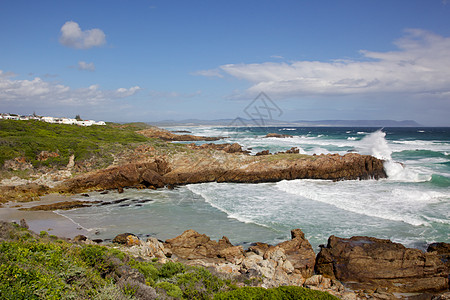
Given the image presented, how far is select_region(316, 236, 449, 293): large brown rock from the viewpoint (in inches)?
404

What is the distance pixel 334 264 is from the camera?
1127cm

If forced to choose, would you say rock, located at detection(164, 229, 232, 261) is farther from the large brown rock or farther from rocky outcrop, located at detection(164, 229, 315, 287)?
the large brown rock

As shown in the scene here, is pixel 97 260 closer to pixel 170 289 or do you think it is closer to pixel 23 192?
pixel 170 289

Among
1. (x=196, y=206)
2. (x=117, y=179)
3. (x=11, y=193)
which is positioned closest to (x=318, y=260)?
(x=196, y=206)

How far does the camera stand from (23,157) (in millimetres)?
27812

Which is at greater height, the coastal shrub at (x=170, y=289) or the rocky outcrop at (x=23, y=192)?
the coastal shrub at (x=170, y=289)

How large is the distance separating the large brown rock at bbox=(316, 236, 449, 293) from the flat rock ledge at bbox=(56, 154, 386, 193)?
16.9 meters

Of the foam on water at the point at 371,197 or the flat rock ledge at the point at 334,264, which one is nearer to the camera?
the flat rock ledge at the point at 334,264

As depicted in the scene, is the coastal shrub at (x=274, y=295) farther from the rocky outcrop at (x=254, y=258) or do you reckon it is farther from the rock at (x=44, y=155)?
the rock at (x=44, y=155)

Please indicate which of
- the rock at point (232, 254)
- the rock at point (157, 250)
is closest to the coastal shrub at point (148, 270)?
the rock at point (157, 250)

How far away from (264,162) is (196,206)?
12.1m

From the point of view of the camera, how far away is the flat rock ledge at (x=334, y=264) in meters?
9.95

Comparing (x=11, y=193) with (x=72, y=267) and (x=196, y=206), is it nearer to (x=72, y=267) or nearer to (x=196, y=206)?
(x=196, y=206)

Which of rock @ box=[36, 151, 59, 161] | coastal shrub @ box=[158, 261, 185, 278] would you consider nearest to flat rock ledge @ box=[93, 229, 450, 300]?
coastal shrub @ box=[158, 261, 185, 278]
